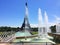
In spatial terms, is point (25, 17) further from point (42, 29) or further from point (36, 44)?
point (36, 44)

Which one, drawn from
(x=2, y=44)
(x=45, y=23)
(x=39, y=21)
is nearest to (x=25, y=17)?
(x=45, y=23)

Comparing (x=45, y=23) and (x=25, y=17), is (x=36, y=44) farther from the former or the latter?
(x=25, y=17)

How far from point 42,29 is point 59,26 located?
8.59 metres

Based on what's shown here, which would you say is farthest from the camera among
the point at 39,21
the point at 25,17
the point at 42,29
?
the point at 25,17

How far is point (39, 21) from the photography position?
62.1 feet

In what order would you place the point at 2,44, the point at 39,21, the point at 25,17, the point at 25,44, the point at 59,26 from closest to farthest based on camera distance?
the point at 25,44 < the point at 2,44 < the point at 39,21 < the point at 59,26 < the point at 25,17

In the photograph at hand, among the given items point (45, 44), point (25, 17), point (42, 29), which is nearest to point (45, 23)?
point (42, 29)

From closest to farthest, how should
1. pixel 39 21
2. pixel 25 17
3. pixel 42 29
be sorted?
pixel 39 21 → pixel 42 29 → pixel 25 17

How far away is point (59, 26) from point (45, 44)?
22.5 meters

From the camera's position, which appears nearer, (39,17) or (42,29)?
(39,17)

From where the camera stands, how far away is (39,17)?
20.0m

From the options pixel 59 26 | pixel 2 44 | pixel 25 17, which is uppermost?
Result: pixel 25 17

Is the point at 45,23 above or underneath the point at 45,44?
above

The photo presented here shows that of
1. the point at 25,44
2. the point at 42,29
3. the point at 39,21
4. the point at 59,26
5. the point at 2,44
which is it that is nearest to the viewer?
the point at 25,44
